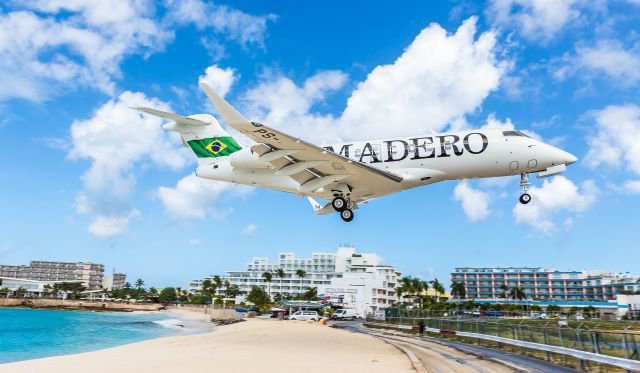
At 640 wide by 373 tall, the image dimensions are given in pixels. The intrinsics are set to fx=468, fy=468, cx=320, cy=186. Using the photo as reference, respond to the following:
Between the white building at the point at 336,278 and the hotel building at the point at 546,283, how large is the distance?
42482 millimetres

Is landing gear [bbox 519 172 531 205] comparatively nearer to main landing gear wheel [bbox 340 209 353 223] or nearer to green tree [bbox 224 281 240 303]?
main landing gear wheel [bbox 340 209 353 223]

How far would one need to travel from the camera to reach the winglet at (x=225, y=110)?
749 inches

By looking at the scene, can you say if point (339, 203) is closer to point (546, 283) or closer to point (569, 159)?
point (569, 159)

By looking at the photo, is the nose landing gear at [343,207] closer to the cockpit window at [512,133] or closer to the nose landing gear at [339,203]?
the nose landing gear at [339,203]

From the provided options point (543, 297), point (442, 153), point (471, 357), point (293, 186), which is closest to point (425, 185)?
point (442, 153)

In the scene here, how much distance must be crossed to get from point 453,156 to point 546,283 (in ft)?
602

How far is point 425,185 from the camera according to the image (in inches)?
991

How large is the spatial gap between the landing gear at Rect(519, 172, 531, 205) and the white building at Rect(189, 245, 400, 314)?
92.2 meters

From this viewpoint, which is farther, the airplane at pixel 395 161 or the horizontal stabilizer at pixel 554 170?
the horizontal stabilizer at pixel 554 170

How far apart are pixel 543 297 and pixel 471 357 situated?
7143 inches

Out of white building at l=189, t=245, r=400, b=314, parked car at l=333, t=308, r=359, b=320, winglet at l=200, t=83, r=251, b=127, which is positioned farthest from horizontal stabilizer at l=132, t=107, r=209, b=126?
white building at l=189, t=245, r=400, b=314

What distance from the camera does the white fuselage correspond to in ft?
77.0

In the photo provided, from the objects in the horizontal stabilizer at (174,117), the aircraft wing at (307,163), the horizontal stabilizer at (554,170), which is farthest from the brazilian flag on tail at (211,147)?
the horizontal stabilizer at (554,170)

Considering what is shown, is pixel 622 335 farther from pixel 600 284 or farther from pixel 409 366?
pixel 600 284
